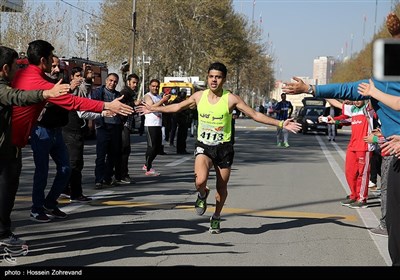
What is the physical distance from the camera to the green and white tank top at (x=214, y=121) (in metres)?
7.47

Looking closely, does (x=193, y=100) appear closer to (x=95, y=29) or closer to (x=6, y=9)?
(x=6, y=9)

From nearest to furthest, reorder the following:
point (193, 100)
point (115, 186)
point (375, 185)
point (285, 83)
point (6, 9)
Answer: point (285, 83), point (193, 100), point (115, 186), point (375, 185), point (6, 9)

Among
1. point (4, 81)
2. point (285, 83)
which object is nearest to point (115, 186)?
point (4, 81)

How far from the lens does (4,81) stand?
5750 millimetres

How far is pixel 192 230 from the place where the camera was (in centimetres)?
756

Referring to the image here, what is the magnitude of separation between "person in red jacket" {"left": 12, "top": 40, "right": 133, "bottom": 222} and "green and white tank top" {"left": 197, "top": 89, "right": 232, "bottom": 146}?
171 cm

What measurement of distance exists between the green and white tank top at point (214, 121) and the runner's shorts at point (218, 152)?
0.05 meters

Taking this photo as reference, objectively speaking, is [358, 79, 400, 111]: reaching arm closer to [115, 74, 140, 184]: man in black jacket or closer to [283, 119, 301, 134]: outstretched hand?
[283, 119, 301, 134]: outstretched hand

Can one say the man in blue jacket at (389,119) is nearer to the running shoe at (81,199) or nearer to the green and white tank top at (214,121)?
the green and white tank top at (214,121)

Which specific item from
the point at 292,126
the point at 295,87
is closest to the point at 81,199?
the point at 292,126

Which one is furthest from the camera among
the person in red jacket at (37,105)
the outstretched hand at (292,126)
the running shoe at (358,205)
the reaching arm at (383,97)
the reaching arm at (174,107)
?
the running shoe at (358,205)

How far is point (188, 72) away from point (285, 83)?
6566cm

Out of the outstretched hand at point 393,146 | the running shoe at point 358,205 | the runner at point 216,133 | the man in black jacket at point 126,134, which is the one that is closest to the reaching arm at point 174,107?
the runner at point 216,133

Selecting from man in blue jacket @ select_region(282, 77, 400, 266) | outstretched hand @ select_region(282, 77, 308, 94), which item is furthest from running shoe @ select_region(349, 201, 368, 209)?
outstretched hand @ select_region(282, 77, 308, 94)
